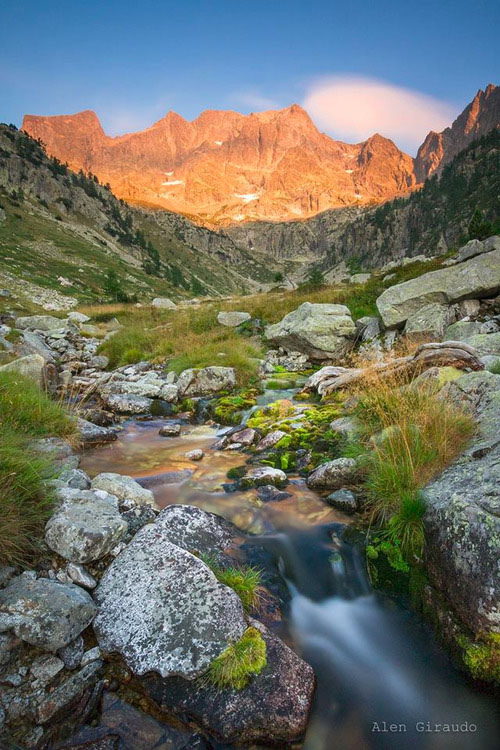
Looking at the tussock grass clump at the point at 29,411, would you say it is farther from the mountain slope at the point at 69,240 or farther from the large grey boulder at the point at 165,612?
the mountain slope at the point at 69,240

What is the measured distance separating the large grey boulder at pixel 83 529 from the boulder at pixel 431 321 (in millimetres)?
10301

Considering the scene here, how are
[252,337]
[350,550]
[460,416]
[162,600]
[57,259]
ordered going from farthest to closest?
[57,259] < [252,337] < [460,416] < [350,550] < [162,600]

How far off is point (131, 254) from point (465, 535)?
103238mm

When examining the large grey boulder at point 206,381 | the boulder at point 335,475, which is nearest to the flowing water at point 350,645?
the boulder at point 335,475

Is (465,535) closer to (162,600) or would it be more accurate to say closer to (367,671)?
(367,671)

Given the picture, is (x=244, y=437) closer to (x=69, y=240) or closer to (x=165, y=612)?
(x=165, y=612)

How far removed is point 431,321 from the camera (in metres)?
11.2

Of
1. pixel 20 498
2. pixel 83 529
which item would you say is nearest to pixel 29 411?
pixel 20 498

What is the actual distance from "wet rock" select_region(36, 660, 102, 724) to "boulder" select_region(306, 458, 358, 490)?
3.57 meters

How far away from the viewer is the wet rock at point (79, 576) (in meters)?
3.25

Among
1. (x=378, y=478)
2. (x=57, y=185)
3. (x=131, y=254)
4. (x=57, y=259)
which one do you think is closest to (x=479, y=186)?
(x=131, y=254)

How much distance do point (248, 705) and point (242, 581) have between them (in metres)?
0.96

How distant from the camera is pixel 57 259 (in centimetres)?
5566

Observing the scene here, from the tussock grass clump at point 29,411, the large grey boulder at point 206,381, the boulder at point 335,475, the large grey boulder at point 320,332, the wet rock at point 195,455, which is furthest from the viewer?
the large grey boulder at point 320,332
